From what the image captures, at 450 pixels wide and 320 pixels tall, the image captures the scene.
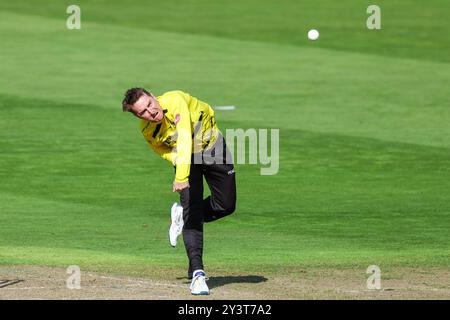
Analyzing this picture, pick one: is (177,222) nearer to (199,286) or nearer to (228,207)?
(228,207)

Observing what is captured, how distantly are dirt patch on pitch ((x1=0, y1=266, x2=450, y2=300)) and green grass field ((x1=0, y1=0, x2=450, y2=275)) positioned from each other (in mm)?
640

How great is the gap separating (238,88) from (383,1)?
41.2 ft

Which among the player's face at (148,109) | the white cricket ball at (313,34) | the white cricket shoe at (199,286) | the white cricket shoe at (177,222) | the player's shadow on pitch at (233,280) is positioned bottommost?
the player's shadow on pitch at (233,280)

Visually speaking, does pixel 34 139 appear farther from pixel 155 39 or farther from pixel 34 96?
pixel 155 39

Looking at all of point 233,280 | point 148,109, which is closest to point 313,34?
point 233,280

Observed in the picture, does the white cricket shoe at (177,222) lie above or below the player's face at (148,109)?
below

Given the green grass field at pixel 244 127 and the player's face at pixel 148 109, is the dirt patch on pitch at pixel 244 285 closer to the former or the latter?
the green grass field at pixel 244 127

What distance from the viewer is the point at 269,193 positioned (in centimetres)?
1980

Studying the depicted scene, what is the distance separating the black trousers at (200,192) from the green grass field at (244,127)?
4.59 ft

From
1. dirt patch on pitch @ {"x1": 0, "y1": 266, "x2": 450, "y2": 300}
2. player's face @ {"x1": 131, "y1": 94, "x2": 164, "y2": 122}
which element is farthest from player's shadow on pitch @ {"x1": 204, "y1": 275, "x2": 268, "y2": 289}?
player's face @ {"x1": 131, "y1": 94, "x2": 164, "y2": 122}

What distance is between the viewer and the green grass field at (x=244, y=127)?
1625 cm

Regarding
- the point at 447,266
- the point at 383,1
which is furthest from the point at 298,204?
the point at 383,1

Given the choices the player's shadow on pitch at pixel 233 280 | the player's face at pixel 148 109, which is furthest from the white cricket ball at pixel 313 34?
the player's face at pixel 148 109

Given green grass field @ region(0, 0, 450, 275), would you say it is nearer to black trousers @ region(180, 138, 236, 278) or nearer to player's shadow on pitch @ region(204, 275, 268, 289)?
player's shadow on pitch @ region(204, 275, 268, 289)
